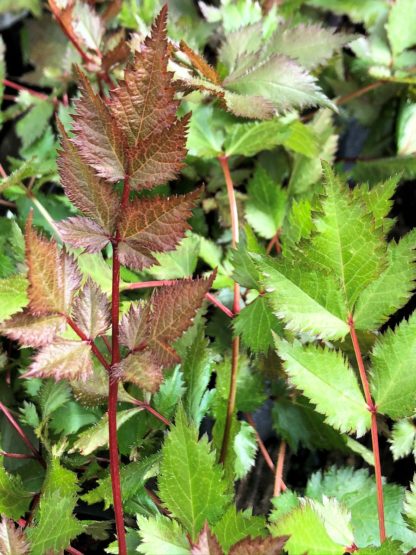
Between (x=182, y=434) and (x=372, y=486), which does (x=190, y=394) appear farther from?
(x=372, y=486)

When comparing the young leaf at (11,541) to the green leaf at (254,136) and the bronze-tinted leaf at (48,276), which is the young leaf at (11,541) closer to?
the bronze-tinted leaf at (48,276)

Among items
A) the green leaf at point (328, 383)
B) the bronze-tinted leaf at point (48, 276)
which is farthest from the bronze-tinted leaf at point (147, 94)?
the green leaf at point (328, 383)

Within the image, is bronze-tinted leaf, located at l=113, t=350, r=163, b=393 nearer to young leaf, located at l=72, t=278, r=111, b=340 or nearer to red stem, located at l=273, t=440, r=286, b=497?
young leaf, located at l=72, t=278, r=111, b=340

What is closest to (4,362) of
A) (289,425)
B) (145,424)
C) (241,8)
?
(145,424)

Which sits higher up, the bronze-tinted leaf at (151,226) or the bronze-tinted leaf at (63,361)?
the bronze-tinted leaf at (151,226)

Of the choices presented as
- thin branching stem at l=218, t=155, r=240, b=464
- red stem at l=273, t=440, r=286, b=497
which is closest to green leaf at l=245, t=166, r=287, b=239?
thin branching stem at l=218, t=155, r=240, b=464
